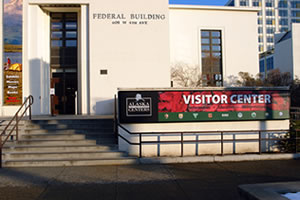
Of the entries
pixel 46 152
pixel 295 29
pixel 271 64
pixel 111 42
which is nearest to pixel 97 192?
pixel 46 152

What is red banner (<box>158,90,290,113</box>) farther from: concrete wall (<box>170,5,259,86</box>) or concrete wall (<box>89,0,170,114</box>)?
concrete wall (<box>170,5,259,86</box>)

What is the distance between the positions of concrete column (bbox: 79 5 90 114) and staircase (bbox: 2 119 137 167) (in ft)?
14.6

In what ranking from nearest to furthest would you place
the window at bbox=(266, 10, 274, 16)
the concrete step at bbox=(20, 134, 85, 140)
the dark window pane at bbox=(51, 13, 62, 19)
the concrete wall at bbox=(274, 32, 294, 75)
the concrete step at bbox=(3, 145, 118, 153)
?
the concrete step at bbox=(3, 145, 118, 153) < the concrete step at bbox=(20, 134, 85, 140) < the dark window pane at bbox=(51, 13, 62, 19) < the concrete wall at bbox=(274, 32, 294, 75) < the window at bbox=(266, 10, 274, 16)

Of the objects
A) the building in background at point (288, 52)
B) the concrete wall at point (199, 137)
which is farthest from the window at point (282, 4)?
the concrete wall at point (199, 137)

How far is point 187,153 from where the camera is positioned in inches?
311

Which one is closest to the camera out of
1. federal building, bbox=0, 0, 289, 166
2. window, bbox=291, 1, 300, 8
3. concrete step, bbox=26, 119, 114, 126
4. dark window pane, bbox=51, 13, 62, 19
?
federal building, bbox=0, 0, 289, 166

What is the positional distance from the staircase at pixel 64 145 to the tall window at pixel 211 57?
12517 millimetres

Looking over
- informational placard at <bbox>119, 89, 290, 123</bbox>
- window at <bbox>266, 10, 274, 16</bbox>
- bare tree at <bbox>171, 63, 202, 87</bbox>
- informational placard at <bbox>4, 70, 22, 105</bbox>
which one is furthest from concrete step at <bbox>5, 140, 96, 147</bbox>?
window at <bbox>266, 10, 274, 16</bbox>

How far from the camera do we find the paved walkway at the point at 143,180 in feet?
15.8

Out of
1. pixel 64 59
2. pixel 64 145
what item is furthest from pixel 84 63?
pixel 64 145

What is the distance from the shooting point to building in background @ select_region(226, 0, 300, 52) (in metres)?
82.9

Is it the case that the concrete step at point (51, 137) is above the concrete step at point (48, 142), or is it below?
above

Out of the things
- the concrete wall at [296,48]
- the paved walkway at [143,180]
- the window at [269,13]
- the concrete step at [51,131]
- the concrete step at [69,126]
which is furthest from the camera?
the window at [269,13]

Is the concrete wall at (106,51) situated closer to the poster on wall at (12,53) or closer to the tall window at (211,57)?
the poster on wall at (12,53)
